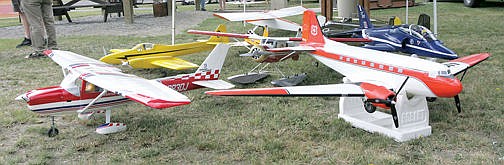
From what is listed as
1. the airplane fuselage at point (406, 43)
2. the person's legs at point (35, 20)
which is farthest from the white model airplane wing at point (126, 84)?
the airplane fuselage at point (406, 43)

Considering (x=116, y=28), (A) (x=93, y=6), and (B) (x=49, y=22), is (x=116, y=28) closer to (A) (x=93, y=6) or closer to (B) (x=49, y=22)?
(A) (x=93, y=6)

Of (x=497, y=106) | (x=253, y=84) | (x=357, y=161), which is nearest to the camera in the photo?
(x=357, y=161)

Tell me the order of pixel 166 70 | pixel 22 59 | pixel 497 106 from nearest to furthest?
pixel 497 106 → pixel 166 70 → pixel 22 59

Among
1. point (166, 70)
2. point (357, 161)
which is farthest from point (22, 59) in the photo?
point (357, 161)

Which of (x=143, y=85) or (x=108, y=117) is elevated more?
(x=143, y=85)

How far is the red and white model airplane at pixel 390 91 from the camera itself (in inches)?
230

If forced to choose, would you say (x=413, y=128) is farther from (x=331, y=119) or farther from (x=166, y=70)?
(x=166, y=70)

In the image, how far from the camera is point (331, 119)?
6832mm

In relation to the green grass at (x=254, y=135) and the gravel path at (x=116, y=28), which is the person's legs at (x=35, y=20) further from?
the gravel path at (x=116, y=28)

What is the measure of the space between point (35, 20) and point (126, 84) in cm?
833

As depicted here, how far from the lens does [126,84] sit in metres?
5.84

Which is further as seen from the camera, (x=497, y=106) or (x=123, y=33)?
(x=123, y=33)

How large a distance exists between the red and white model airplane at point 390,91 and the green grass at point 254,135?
0.82ft

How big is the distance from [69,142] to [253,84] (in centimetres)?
428
